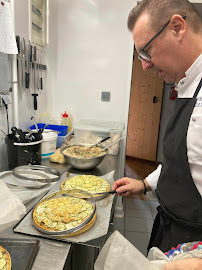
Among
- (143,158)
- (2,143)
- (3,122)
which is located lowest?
(143,158)

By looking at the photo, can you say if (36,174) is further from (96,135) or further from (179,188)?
(179,188)

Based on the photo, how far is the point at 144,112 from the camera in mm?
4363

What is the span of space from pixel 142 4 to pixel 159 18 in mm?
115

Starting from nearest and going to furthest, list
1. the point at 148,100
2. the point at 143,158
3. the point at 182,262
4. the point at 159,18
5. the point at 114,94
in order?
the point at 182,262 < the point at 159,18 < the point at 114,94 < the point at 148,100 < the point at 143,158

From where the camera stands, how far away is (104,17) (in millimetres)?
2258

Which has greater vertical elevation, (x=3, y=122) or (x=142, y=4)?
(x=142, y=4)

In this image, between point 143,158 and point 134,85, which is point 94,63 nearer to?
point 134,85

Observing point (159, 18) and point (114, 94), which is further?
point (114, 94)

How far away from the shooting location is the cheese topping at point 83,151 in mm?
1587

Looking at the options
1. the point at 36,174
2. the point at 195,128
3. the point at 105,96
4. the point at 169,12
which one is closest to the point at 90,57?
the point at 105,96

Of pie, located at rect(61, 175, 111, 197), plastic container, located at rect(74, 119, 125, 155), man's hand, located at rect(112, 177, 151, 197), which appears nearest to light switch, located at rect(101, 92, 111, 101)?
plastic container, located at rect(74, 119, 125, 155)

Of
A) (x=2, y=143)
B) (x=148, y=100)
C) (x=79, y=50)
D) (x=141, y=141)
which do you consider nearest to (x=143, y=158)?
(x=141, y=141)

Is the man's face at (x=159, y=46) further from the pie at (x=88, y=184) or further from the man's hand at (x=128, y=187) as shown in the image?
the pie at (x=88, y=184)

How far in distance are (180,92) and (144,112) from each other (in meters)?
3.44
